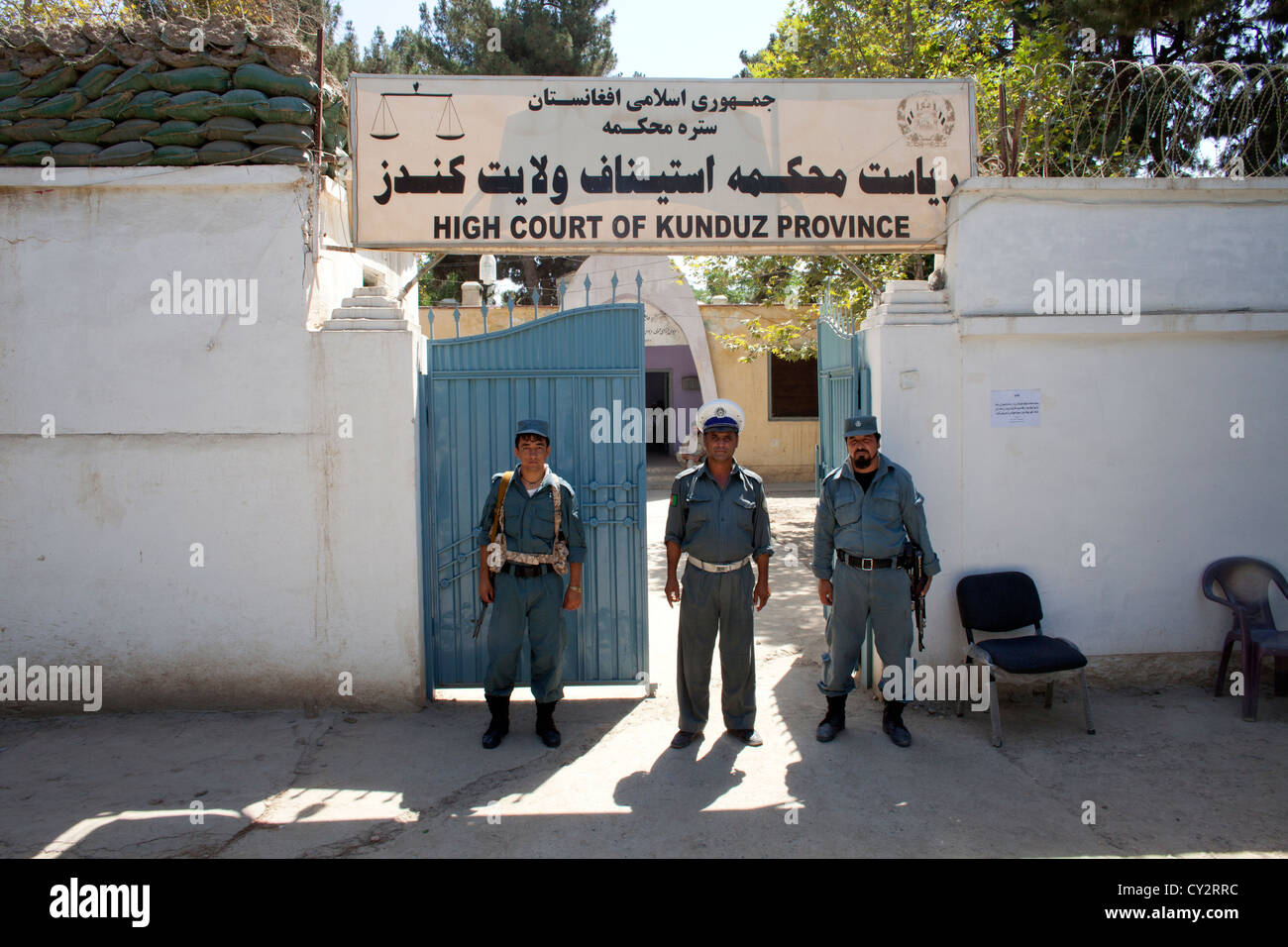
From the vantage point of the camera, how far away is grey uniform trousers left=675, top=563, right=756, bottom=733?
462 centimetres

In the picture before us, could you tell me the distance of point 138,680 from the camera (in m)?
5.14

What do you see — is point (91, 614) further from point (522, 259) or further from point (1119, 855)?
point (522, 259)

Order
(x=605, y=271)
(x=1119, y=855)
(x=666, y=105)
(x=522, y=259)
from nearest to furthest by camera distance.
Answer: (x=1119, y=855) < (x=666, y=105) < (x=605, y=271) < (x=522, y=259)

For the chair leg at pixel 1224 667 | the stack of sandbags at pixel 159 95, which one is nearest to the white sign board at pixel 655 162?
the stack of sandbags at pixel 159 95

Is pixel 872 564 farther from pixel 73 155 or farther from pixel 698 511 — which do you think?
pixel 73 155

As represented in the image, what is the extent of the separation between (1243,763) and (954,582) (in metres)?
1.65

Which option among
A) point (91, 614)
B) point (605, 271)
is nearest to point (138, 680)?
point (91, 614)

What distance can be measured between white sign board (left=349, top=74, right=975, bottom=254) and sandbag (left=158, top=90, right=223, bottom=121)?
31.3 inches

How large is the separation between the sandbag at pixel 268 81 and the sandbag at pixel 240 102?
8cm

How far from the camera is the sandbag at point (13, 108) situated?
16.8ft

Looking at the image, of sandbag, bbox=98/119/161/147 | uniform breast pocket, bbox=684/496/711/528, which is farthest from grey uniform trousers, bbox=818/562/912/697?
sandbag, bbox=98/119/161/147

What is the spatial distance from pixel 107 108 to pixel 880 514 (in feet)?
16.6

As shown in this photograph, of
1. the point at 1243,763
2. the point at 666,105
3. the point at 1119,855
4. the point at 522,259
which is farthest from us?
the point at 522,259

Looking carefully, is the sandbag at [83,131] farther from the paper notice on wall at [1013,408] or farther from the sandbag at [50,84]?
the paper notice on wall at [1013,408]
